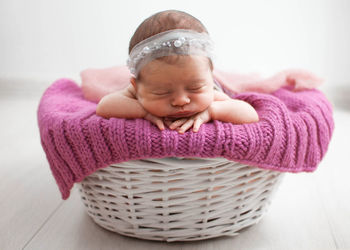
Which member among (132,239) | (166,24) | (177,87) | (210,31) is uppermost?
(166,24)

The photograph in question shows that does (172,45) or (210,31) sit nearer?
(172,45)

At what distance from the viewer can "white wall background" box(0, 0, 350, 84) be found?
5.44 feet

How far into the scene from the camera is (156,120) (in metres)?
0.77

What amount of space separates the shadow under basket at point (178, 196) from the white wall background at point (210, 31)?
0.90m

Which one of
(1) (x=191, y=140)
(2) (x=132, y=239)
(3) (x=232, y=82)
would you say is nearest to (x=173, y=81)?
(1) (x=191, y=140)

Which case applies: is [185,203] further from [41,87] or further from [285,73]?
[41,87]

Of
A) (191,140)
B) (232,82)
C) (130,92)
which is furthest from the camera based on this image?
(232,82)

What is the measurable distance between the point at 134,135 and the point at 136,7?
1117 millimetres

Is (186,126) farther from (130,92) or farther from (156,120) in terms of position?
(130,92)

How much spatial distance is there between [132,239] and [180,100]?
0.35 meters

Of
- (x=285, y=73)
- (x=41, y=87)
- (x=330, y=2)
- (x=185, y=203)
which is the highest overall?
(x=330, y=2)

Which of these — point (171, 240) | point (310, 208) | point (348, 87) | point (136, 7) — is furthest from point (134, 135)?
point (348, 87)

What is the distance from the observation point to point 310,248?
87cm

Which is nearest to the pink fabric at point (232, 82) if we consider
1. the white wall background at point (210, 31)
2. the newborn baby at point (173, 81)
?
the newborn baby at point (173, 81)
